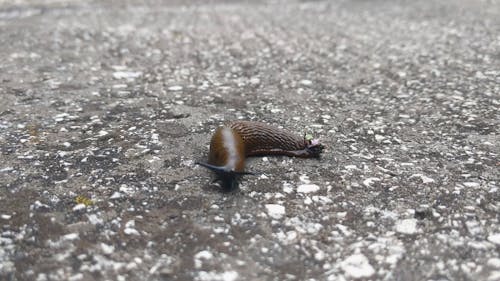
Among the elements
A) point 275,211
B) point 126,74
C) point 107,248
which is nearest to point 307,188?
point 275,211

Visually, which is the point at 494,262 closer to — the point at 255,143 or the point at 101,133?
the point at 255,143

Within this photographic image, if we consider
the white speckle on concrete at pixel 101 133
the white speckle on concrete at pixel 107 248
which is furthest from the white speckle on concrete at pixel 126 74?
the white speckle on concrete at pixel 107 248

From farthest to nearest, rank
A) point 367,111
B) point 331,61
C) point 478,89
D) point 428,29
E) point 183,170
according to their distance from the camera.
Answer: point 428,29 → point 331,61 → point 478,89 → point 367,111 → point 183,170

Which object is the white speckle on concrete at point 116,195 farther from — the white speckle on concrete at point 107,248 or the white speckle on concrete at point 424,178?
the white speckle on concrete at point 424,178

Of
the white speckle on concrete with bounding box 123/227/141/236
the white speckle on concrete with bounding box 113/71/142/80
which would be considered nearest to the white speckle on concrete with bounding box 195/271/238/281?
the white speckle on concrete with bounding box 123/227/141/236

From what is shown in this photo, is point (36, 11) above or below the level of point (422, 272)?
above

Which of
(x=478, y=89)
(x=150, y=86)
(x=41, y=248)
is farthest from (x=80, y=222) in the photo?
(x=478, y=89)

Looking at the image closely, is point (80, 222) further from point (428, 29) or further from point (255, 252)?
point (428, 29)
